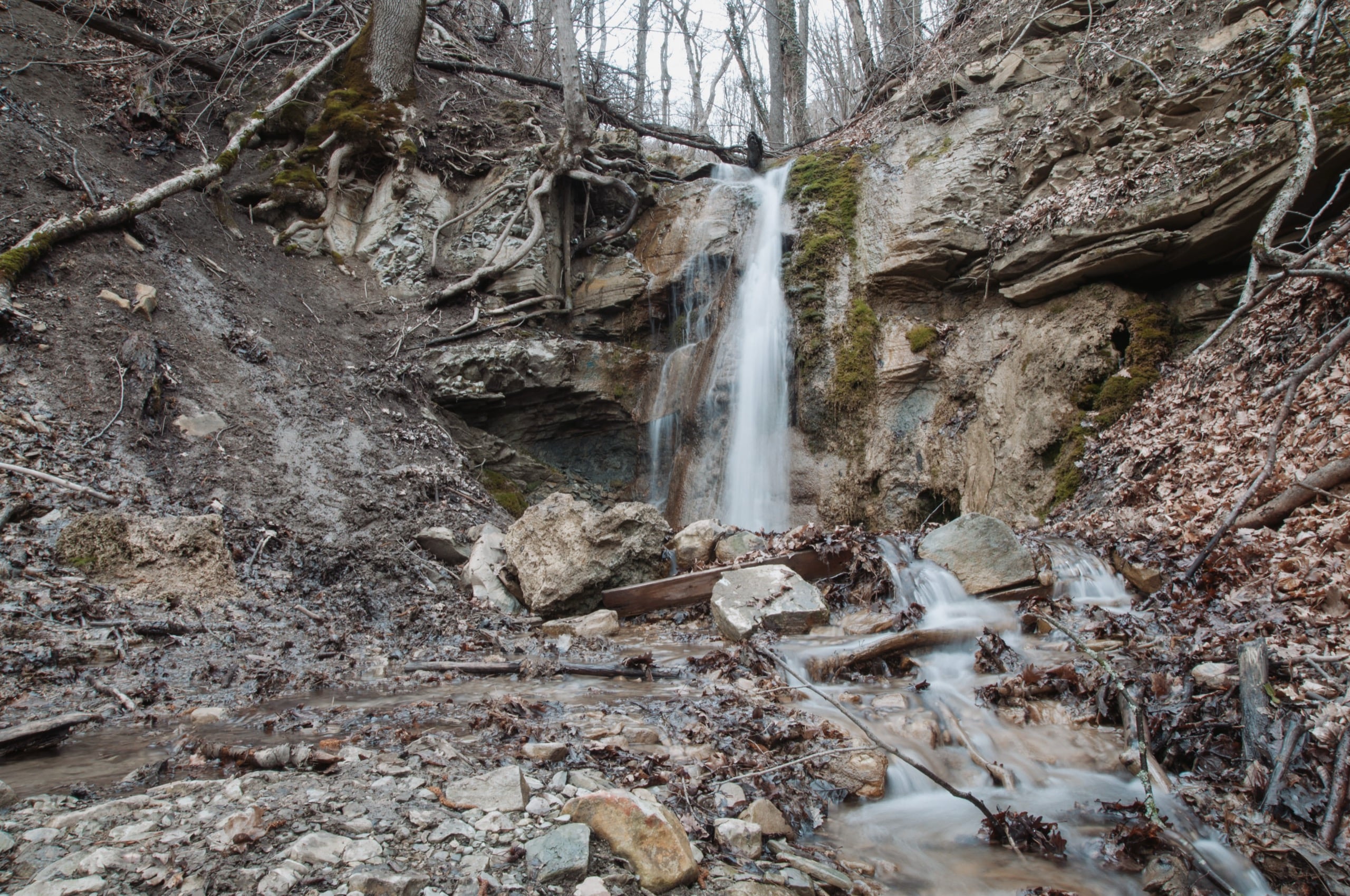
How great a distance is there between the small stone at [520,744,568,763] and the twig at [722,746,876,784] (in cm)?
69

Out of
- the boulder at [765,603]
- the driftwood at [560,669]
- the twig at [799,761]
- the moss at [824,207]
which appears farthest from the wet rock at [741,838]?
the moss at [824,207]

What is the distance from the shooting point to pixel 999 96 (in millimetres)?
10141

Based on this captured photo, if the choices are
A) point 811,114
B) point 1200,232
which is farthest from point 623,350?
point 811,114

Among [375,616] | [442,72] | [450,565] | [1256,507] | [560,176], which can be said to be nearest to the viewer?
[1256,507]

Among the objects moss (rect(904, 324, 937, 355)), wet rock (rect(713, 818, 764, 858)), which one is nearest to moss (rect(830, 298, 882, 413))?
moss (rect(904, 324, 937, 355))

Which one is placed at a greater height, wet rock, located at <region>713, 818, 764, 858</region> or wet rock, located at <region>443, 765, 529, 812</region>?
wet rock, located at <region>443, 765, 529, 812</region>

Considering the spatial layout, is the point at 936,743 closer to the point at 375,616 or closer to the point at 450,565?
the point at 375,616

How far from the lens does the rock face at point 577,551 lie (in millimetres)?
5781

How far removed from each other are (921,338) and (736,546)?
4.79 meters

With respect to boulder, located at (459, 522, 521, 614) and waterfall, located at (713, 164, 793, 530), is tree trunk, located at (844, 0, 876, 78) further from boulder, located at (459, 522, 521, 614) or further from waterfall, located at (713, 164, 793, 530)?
boulder, located at (459, 522, 521, 614)

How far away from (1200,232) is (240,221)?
12441mm

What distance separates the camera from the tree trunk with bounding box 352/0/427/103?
443 inches

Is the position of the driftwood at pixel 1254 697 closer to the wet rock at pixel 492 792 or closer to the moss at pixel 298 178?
the wet rock at pixel 492 792

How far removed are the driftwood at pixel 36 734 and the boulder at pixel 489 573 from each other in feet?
10.9
